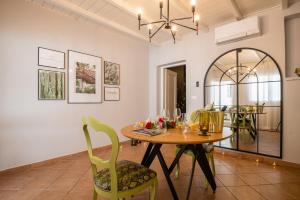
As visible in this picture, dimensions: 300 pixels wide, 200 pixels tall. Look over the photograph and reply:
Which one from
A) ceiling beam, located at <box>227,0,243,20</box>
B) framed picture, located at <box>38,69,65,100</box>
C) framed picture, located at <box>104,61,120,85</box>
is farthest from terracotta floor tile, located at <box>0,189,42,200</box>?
ceiling beam, located at <box>227,0,243,20</box>

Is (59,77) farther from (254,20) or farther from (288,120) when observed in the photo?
(288,120)

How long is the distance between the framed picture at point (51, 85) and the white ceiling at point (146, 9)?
1150 millimetres

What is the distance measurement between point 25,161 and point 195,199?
105 inches

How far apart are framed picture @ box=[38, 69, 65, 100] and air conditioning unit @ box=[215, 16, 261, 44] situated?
10.7 ft

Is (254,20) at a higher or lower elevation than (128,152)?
higher

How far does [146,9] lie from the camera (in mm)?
3211

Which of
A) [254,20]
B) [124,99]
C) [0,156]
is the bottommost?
[0,156]

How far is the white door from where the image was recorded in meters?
5.32

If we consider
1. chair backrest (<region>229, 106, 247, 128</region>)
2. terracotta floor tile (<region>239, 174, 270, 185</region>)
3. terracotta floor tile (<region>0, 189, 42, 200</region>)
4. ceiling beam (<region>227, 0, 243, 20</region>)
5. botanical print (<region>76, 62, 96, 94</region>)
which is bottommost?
terracotta floor tile (<region>239, 174, 270, 185</region>)

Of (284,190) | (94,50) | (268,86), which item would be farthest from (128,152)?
(268,86)

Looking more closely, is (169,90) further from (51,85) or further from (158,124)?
(158,124)

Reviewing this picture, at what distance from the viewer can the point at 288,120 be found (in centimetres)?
293

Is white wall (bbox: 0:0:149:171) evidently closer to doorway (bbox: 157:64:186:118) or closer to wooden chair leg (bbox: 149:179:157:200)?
doorway (bbox: 157:64:186:118)

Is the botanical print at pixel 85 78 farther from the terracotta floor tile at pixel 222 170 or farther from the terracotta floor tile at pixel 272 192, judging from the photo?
the terracotta floor tile at pixel 272 192
